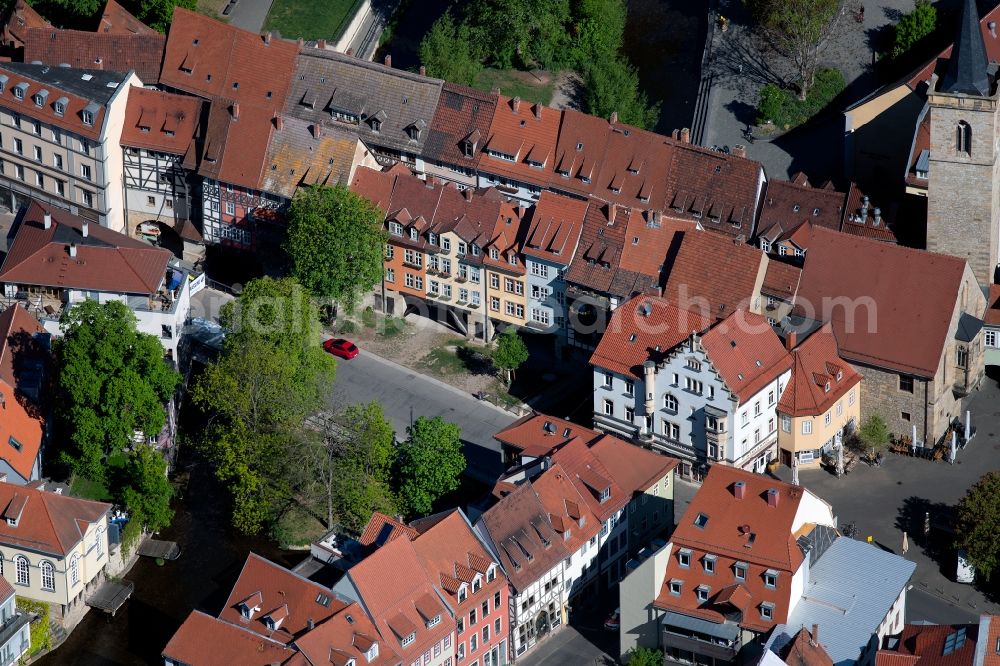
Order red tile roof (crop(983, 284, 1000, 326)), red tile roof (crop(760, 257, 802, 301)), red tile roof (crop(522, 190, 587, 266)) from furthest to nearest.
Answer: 1. red tile roof (crop(522, 190, 587, 266))
2. red tile roof (crop(983, 284, 1000, 326))
3. red tile roof (crop(760, 257, 802, 301))

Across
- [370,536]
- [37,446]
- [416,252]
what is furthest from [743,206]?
[37,446]

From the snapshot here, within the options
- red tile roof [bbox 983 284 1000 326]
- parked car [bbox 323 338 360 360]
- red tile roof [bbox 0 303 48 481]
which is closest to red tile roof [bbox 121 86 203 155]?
parked car [bbox 323 338 360 360]

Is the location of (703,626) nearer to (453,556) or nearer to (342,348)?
(453,556)

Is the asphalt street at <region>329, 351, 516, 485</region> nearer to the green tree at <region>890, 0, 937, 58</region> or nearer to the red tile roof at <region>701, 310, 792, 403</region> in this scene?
the red tile roof at <region>701, 310, 792, 403</region>

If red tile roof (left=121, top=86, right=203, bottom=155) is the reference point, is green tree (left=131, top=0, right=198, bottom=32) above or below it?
Answer: above

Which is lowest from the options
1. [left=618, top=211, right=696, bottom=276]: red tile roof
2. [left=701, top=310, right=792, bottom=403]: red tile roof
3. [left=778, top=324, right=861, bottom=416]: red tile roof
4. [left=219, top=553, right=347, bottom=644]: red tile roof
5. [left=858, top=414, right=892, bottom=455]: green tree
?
[left=219, top=553, right=347, bottom=644]: red tile roof

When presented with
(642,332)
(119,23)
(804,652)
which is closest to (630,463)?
(642,332)
